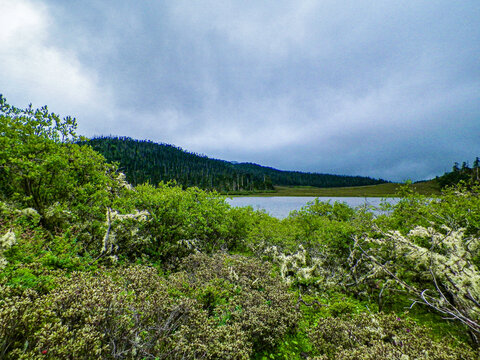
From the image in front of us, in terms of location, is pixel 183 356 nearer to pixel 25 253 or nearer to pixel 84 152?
pixel 25 253

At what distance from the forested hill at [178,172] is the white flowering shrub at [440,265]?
80810 millimetres

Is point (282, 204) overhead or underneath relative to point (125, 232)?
underneath

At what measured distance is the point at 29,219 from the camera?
568 centimetres

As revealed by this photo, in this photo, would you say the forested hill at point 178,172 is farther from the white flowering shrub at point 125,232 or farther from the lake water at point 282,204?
the white flowering shrub at point 125,232

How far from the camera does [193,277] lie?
5500 millimetres

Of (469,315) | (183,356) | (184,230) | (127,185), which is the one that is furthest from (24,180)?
(469,315)

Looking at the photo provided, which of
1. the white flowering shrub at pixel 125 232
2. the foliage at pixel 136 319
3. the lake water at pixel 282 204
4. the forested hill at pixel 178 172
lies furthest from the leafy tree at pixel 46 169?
the forested hill at pixel 178 172

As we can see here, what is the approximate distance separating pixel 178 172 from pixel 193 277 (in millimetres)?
109733

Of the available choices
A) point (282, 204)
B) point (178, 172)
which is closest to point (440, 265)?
point (282, 204)

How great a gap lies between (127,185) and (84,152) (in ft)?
8.00

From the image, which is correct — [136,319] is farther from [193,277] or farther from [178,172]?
[178,172]

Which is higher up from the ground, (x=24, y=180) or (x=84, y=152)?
(x=84, y=152)

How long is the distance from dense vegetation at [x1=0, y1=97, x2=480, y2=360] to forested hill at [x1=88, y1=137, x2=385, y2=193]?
78.4 meters

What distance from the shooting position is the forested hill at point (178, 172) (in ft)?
316
